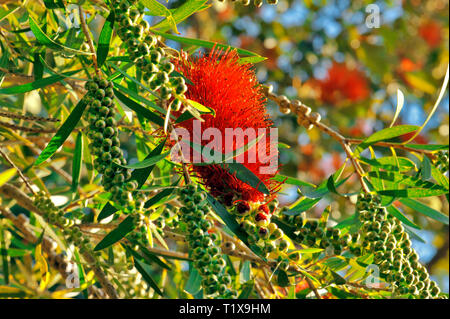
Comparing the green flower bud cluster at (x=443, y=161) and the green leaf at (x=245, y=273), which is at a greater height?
the green flower bud cluster at (x=443, y=161)

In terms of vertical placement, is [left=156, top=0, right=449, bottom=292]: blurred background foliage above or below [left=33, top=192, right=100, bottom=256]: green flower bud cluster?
above

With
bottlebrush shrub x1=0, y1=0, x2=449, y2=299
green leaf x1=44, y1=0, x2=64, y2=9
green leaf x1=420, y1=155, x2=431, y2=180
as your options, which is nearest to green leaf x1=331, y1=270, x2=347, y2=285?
bottlebrush shrub x1=0, y1=0, x2=449, y2=299

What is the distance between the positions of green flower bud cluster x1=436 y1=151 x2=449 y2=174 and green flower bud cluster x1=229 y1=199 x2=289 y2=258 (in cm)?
37

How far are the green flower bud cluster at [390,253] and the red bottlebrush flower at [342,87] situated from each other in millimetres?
2413

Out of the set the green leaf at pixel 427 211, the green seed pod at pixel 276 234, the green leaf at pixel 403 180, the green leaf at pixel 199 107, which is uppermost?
the green leaf at pixel 199 107

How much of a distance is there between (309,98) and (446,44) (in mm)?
1037

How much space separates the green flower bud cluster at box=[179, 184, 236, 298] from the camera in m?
0.70

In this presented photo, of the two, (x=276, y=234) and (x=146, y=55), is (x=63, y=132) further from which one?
(x=276, y=234)

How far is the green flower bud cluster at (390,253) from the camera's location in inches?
33.2

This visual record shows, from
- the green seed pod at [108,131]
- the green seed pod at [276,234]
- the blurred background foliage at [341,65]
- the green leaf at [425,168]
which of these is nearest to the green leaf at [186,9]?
the green seed pod at [108,131]

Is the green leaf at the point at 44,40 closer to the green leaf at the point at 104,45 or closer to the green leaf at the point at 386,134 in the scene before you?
the green leaf at the point at 104,45

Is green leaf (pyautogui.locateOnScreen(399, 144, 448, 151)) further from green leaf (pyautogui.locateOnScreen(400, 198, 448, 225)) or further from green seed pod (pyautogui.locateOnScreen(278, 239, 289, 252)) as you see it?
green seed pod (pyautogui.locateOnScreen(278, 239, 289, 252))
